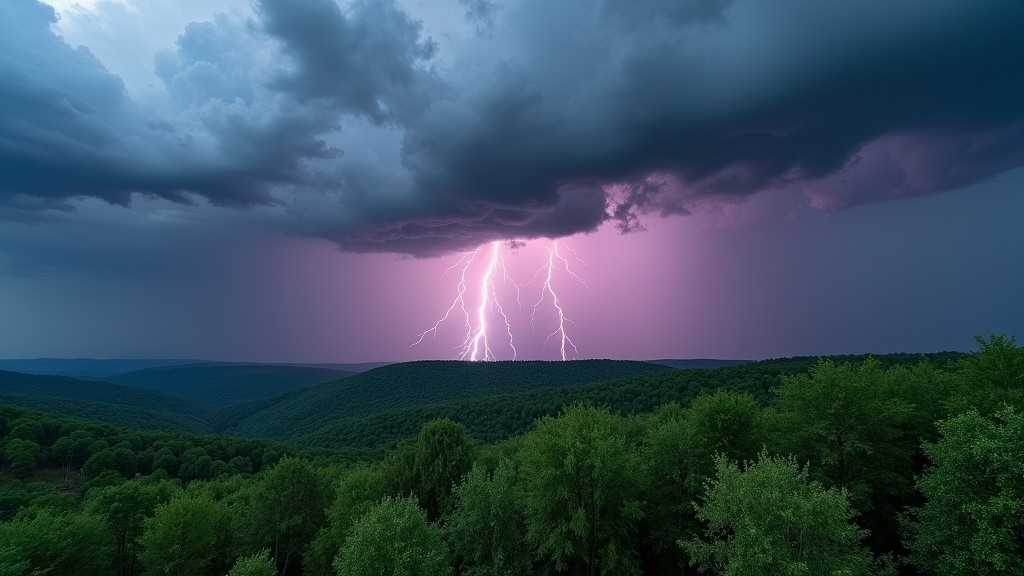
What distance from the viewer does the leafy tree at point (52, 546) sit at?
2645 centimetres

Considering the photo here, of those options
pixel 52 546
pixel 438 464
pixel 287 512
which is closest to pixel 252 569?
pixel 287 512

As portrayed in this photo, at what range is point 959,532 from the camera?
20.2 metres

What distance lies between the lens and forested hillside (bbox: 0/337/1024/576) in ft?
61.5

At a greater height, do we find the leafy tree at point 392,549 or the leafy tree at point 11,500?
the leafy tree at point 392,549

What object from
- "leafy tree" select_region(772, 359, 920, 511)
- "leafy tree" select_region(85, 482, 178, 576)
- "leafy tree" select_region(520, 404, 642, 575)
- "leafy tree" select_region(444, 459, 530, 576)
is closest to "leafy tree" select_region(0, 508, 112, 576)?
"leafy tree" select_region(85, 482, 178, 576)

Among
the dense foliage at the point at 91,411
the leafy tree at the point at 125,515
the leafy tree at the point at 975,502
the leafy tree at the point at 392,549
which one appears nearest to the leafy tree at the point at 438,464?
A: the leafy tree at the point at 392,549

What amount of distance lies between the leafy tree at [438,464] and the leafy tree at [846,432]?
94.7 feet

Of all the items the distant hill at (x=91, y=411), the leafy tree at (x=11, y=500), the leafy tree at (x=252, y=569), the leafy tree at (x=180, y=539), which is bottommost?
the distant hill at (x=91, y=411)

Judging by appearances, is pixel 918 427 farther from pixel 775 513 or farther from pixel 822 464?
pixel 775 513

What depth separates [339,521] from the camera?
112 feet

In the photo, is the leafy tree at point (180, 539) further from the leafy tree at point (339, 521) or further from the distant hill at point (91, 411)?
the distant hill at point (91, 411)

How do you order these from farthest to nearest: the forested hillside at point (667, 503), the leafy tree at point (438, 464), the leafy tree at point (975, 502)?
the leafy tree at point (438, 464), the forested hillside at point (667, 503), the leafy tree at point (975, 502)

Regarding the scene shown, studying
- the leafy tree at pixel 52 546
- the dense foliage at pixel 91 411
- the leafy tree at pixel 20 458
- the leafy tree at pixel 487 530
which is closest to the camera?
the leafy tree at pixel 52 546

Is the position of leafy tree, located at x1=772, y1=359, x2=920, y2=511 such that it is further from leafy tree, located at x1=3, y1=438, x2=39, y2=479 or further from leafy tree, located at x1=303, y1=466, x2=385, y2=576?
leafy tree, located at x1=3, y1=438, x2=39, y2=479
